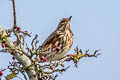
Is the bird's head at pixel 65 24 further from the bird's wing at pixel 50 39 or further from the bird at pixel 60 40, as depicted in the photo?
the bird's wing at pixel 50 39

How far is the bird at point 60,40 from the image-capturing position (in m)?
8.51

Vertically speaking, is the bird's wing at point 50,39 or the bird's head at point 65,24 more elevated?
the bird's head at point 65,24

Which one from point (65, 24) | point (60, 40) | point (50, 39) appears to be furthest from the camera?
point (65, 24)

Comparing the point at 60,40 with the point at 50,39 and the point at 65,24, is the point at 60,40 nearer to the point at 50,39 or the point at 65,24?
the point at 50,39

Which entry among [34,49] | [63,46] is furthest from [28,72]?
[63,46]

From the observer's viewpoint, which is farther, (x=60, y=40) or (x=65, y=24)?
(x=65, y=24)

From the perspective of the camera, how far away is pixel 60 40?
945cm

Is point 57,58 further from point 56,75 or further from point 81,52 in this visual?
point 56,75

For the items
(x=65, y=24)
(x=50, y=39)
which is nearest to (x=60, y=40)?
(x=50, y=39)

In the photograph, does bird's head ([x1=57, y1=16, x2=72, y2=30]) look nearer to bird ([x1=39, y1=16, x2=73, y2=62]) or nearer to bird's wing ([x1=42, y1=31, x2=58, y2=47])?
bird ([x1=39, y1=16, x2=73, y2=62])

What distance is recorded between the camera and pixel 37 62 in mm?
5613

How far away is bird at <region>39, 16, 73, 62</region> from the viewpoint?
851cm

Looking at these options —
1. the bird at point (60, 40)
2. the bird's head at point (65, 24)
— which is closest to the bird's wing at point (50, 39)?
the bird at point (60, 40)

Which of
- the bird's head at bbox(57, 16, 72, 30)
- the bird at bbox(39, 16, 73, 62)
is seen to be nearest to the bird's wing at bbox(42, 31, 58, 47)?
the bird at bbox(39, 16, 73, 62)
